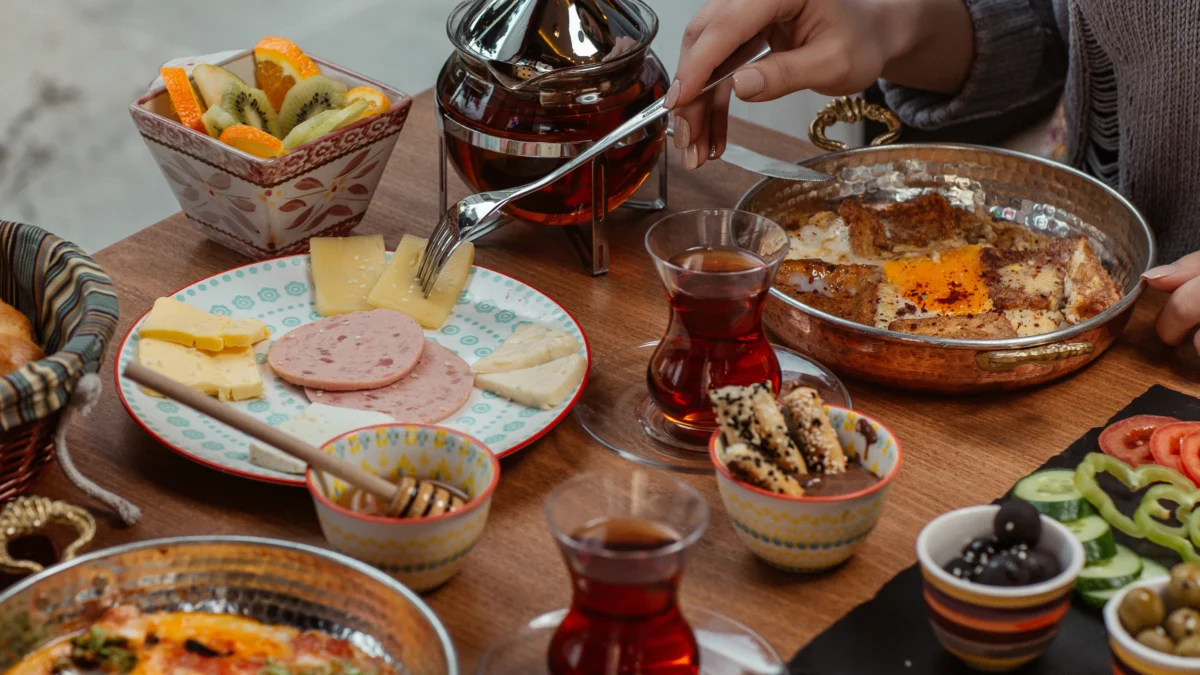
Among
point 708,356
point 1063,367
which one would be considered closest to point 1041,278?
point 1063,367

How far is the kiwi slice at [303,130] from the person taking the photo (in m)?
1.60

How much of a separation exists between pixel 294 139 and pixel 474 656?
86cm

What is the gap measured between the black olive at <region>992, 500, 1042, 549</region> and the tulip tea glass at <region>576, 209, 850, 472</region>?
1.00 ft

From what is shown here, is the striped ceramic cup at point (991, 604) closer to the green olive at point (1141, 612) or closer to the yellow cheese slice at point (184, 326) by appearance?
the green olive at point (1141, 612)

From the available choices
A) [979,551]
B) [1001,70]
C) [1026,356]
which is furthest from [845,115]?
[979,551]

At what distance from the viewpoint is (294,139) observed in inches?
63.0

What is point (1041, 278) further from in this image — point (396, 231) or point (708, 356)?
point (396, 231)

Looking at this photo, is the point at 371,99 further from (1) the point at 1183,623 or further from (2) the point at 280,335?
(1) the point at 1183,623

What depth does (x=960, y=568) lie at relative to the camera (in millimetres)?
964

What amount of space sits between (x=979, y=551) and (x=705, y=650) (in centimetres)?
24

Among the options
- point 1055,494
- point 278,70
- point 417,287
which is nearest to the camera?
point 1055,494

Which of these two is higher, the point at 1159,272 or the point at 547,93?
the point at 547,93

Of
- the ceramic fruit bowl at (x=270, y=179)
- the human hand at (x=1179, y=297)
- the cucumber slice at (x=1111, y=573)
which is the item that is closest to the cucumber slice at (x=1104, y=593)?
the cucumber slice at (x=1111, y=573)

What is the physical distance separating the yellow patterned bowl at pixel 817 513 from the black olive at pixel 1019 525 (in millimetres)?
108
